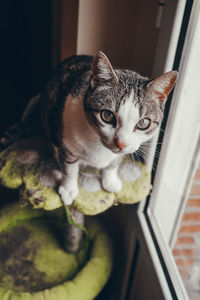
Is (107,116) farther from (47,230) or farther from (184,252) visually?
(47,230)

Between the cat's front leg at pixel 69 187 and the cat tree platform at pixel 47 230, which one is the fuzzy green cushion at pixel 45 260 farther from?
the cat's front leg at pixel 69 187

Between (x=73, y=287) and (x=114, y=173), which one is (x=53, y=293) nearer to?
(x=73, y=287)

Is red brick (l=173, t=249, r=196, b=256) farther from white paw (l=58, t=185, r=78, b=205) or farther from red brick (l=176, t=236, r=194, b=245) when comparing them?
white paw (l=58, t=185, r=78, b=205)

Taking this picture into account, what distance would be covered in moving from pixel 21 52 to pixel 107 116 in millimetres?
1950

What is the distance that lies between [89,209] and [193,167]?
1.21ft

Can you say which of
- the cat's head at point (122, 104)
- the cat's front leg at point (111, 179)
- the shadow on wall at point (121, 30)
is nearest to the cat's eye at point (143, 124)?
the cat's head at point (122, 104)

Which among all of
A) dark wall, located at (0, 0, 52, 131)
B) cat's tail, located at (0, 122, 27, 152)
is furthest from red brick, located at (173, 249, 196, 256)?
dark wall, located at (0, 0, 52, 131)

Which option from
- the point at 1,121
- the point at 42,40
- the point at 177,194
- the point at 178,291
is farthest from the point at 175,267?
the point at 42,40

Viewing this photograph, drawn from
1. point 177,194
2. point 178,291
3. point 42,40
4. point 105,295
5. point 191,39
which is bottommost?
point 105,295

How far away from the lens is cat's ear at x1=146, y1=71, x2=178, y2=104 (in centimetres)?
62

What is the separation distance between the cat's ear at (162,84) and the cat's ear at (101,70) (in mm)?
87

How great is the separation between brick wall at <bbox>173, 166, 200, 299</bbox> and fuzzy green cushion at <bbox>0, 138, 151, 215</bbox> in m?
0.16

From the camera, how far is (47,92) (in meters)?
0.95

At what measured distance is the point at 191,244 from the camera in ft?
3.19
